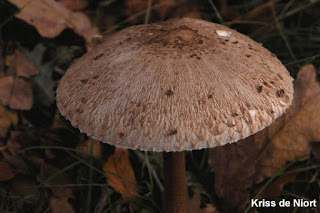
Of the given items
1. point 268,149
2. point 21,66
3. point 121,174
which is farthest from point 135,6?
point 268,149

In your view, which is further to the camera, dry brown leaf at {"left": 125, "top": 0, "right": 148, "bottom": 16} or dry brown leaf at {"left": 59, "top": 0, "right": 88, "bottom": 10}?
dry brown leaf at {"left": 125, "top": 0, "right": 148, "bottom": 16}

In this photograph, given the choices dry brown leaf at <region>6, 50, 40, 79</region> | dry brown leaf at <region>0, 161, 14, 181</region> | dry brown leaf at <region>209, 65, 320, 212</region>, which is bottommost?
dry brown leaf at <region>0, 161, 14, 181</region>

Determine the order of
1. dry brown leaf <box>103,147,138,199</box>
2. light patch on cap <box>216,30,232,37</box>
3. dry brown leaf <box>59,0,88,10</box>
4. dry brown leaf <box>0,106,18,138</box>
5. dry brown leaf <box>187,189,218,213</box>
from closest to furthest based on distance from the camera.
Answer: light patch on cap <box>216,30,232,37</box>
dry brown leaf <box>187,189,218,213</box>
dry brown leaf <box>103,147,138,199</box>
dry brown leaf <box>0,106,18,138</box>
dry brown leaf <box>59,0,88,10</box>

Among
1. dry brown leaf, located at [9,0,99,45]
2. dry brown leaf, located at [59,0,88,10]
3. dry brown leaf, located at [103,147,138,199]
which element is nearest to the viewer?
dry brown leaf, located at [103,147,138,199]

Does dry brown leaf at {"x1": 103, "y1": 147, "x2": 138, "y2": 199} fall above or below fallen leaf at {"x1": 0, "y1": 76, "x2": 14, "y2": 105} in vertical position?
below

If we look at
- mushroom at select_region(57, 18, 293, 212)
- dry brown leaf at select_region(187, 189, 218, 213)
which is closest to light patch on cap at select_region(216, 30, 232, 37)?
mushroom at select_region(57, 18, 293, 212)

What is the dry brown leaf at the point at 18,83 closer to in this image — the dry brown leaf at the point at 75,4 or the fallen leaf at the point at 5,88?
the fallen leaf at the point at 5,88

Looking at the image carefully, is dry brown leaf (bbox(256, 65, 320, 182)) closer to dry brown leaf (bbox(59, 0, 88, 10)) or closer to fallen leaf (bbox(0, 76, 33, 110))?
fallen leaf (bbox(0, 76, 33, 110))
